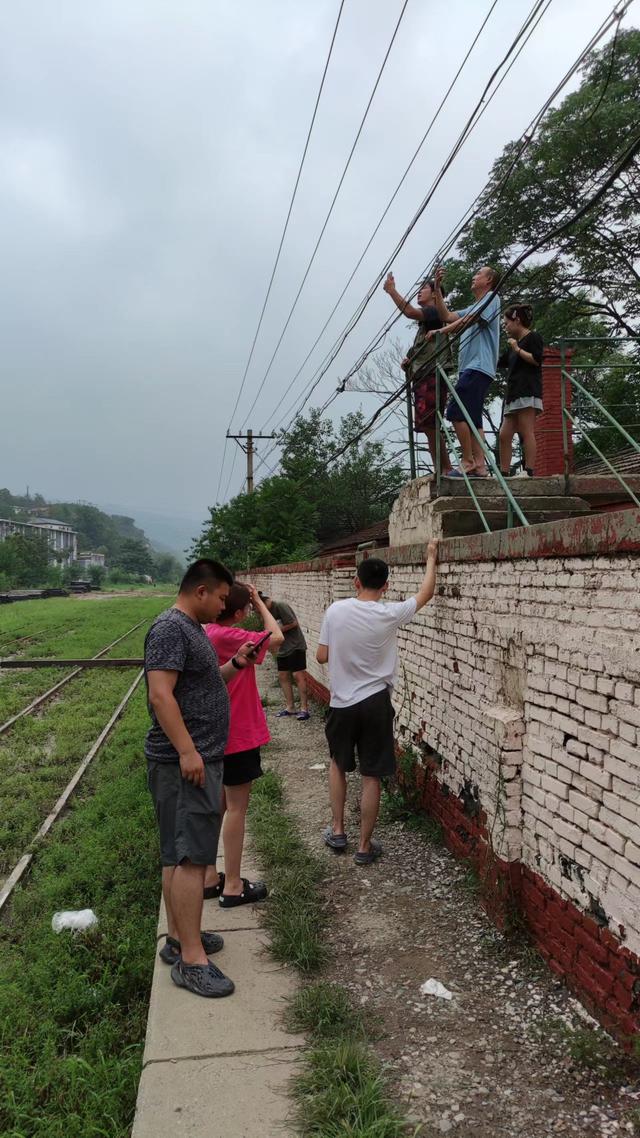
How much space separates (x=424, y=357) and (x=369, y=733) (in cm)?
383

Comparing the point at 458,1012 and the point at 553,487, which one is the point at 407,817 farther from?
the point at 553,487

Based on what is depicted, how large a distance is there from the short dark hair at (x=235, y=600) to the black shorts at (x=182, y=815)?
0.99 meters

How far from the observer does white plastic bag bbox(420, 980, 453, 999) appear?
299 cm

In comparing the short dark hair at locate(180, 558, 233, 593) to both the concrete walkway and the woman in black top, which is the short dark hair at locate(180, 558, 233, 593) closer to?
the concrete walkway

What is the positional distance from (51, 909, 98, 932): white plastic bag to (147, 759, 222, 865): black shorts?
5.34 feet

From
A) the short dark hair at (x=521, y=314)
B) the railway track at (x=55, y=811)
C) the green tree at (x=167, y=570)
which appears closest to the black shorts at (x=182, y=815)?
the railway track at (x=55, y=811)

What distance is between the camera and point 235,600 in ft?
12.3

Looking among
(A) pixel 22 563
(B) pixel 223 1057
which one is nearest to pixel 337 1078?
(B) pixel 223 1057

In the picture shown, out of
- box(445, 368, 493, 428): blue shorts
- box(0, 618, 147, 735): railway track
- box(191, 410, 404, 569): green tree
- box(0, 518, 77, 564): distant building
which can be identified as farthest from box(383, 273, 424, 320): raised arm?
box(0, 518, 77, 564): distant building

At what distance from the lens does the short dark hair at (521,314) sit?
5816 millimetres

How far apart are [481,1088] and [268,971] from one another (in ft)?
3.57

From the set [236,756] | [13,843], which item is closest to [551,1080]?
[236,756]

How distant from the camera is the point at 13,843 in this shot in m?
5.68

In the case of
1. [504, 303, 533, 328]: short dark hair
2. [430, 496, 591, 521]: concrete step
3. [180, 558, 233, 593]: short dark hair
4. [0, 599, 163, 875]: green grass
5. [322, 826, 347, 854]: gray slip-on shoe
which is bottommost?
[0, 599, 163, 875]: green grass
